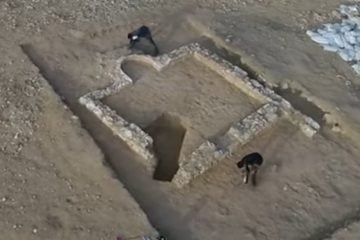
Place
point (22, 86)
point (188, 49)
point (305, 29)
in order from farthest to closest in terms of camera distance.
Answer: point (305, 29) < point (188, 49) < point (22, 86)

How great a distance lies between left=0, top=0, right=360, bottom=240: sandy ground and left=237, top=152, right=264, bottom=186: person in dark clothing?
0.16 m

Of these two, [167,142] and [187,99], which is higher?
[187,99]

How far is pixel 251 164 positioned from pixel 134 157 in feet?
5.53

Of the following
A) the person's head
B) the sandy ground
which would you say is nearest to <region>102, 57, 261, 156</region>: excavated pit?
the sandy ground

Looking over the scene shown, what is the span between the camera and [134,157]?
9609mm

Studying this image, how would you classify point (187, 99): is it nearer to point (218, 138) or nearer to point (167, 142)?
point (167, 142)

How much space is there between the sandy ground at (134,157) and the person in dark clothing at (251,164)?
6.3 inches

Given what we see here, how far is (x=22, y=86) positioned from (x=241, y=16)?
4.31 metres

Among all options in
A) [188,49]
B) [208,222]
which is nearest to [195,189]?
[208,222]

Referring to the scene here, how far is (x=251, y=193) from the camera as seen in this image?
30.4 ft

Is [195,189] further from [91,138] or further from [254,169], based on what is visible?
[91,138]

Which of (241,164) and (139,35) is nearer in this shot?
(241,164)

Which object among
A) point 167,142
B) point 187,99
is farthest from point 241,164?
point 187,99

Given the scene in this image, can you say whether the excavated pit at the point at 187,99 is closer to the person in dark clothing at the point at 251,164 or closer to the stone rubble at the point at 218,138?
the stone rubble at the point at 218,138
